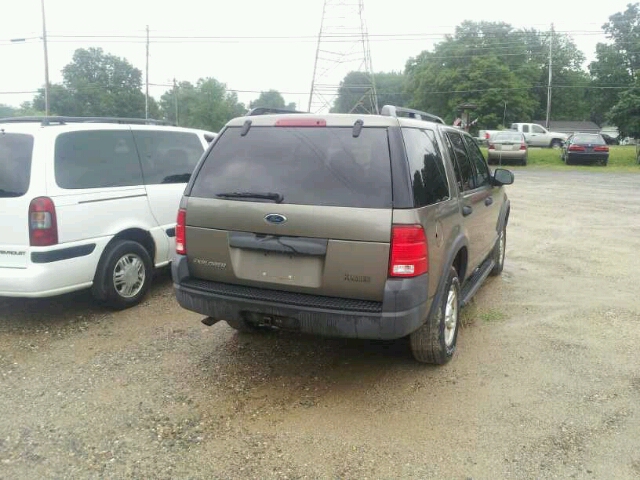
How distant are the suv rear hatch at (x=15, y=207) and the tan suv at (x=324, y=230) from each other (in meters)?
1.58

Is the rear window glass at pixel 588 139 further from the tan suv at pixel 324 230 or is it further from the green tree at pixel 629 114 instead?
the tan suv at pixel 324 230

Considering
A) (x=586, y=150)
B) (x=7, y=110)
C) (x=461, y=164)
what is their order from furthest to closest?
(x=7, y=110) → (x=586, y=150) → (x=461, y=164)

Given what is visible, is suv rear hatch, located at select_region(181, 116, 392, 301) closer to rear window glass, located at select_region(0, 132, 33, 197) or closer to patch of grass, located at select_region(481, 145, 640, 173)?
rear window glass, located at select_region(0, 132, 33, 197)

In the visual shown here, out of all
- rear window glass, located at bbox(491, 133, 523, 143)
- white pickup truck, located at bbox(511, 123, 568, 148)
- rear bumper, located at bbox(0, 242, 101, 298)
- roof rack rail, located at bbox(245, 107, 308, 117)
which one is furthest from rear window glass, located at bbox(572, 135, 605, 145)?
rear bumper, located at bbox(0, 242, 101, 298)

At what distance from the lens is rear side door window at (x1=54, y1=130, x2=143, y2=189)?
4711 millimetres

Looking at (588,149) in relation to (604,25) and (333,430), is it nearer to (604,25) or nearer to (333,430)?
(333,430)

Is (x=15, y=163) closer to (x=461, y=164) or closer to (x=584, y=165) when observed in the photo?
(x=461, y=164)

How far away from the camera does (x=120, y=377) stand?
3.88 meters

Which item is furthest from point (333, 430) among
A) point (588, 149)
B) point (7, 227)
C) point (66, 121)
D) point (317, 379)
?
point (588, 149)

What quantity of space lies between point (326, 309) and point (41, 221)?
8.70ft

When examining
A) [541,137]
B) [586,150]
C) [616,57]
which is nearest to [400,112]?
[586,150]

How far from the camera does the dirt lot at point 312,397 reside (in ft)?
9.51

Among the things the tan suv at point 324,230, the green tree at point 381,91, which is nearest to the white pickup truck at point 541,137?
the tan suv at point 324,230

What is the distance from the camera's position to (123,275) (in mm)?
5273
